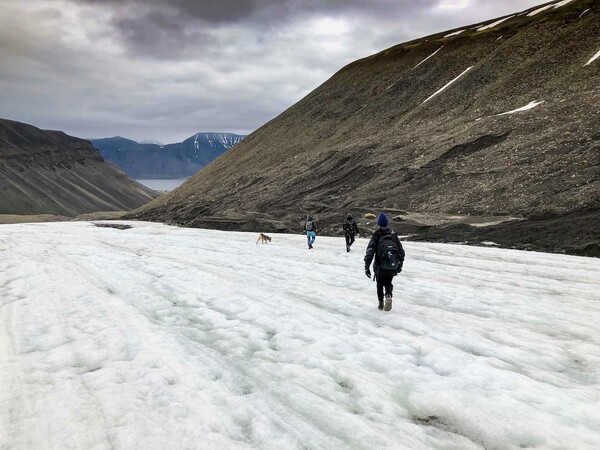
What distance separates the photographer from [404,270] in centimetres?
1644

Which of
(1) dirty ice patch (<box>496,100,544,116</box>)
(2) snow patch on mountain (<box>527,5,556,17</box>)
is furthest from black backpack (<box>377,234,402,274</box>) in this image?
(2) snow patch on mountain (<box>527,5,556,17</box>)

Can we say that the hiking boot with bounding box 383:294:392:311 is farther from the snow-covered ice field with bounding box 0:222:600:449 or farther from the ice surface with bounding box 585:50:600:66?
the ice surface with bounding box 585:50:600:66

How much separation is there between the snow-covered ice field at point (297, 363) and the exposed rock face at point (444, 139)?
47.2ft

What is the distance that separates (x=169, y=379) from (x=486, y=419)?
15.4ft

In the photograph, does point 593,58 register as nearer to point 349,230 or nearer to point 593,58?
point 593,58

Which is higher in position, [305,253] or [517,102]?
[517,102]

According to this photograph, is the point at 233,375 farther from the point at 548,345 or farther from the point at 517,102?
the point at 517,102

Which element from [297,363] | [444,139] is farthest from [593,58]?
[297,363]

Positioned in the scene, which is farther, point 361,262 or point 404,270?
point 361,262

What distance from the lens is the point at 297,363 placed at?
7383 millimetres

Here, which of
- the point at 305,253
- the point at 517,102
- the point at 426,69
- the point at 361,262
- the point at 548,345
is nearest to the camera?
the point at 548,345

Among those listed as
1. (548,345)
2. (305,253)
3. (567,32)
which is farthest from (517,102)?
(548,345)

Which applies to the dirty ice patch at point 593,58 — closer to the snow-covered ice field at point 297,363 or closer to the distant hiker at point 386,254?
the snow-covered ice field at point 297,363

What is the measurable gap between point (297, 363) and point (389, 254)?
12.5ft
